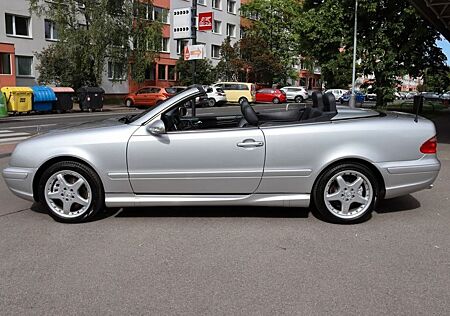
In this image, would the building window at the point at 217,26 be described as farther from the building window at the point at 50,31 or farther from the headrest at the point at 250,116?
the headrest at the point at 250,116

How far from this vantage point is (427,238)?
4582 mm

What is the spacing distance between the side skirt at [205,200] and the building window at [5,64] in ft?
101

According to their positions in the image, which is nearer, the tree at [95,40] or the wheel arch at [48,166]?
the wheel arch at [48,166]

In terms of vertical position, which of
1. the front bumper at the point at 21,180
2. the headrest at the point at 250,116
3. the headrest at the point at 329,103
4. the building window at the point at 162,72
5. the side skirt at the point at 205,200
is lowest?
the side skirt at the point at 205,200

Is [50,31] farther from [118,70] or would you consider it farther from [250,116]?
[250,116]

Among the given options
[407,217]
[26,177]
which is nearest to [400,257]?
[407,217]

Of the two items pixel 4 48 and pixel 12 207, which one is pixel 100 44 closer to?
pixel 4 48

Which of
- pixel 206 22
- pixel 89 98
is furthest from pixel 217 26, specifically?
pixel 206 22

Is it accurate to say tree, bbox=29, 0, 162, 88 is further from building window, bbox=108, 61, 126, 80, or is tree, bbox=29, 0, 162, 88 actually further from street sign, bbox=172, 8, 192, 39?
street sign, bbox=172, 8, 192, 39

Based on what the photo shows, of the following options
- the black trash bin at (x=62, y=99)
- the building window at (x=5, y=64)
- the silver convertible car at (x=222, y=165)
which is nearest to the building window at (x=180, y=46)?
the building window at (x=5, y=64)

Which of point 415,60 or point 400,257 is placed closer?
point 400,257

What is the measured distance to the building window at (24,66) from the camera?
3256cm

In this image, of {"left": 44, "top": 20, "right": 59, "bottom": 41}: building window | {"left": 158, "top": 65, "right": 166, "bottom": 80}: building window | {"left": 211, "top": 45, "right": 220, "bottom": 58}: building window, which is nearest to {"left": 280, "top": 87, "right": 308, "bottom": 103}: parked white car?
{"left": 211, "top": 45, "right": 220, "bottom": 58}: building window

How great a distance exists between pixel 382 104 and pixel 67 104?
59.4 ft
